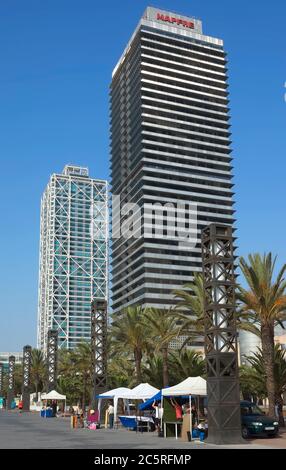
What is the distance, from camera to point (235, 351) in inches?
921

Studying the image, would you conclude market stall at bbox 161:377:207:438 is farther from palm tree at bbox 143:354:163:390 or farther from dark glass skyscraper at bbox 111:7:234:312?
dark glass skyscraper at bbox 111:7:234:312

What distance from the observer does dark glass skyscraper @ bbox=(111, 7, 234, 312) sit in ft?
547

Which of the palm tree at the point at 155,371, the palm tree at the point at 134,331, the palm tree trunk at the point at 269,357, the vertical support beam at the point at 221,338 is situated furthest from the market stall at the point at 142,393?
the palm tree at the point at 155,371

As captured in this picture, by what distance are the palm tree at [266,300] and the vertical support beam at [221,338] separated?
21.5 feet

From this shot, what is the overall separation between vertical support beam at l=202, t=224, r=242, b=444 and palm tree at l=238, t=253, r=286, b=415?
258 inches

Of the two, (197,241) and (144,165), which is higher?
(144,165)

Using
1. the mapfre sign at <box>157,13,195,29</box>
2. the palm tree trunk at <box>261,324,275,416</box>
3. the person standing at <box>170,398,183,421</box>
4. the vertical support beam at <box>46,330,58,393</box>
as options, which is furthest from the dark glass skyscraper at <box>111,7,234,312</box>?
the person standing at <box>170,398,183,421</box>

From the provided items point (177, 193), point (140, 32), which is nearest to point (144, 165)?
point (177, 193)

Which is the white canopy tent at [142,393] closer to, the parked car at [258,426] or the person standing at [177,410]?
the person standing at [177,410]

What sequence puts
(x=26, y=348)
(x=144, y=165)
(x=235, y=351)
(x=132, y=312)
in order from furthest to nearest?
(x=144, y=165)
(x=26, y=348)
(x=132, y=312)
(x=235, y=351)

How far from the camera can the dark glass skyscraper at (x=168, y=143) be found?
167 m

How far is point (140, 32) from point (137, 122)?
28.4 m

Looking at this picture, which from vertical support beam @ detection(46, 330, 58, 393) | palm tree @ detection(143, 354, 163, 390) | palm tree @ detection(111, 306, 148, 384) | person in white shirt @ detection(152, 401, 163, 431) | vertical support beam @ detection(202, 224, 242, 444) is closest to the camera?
vertical support beam @ detection(202, 224, 242, 444)
